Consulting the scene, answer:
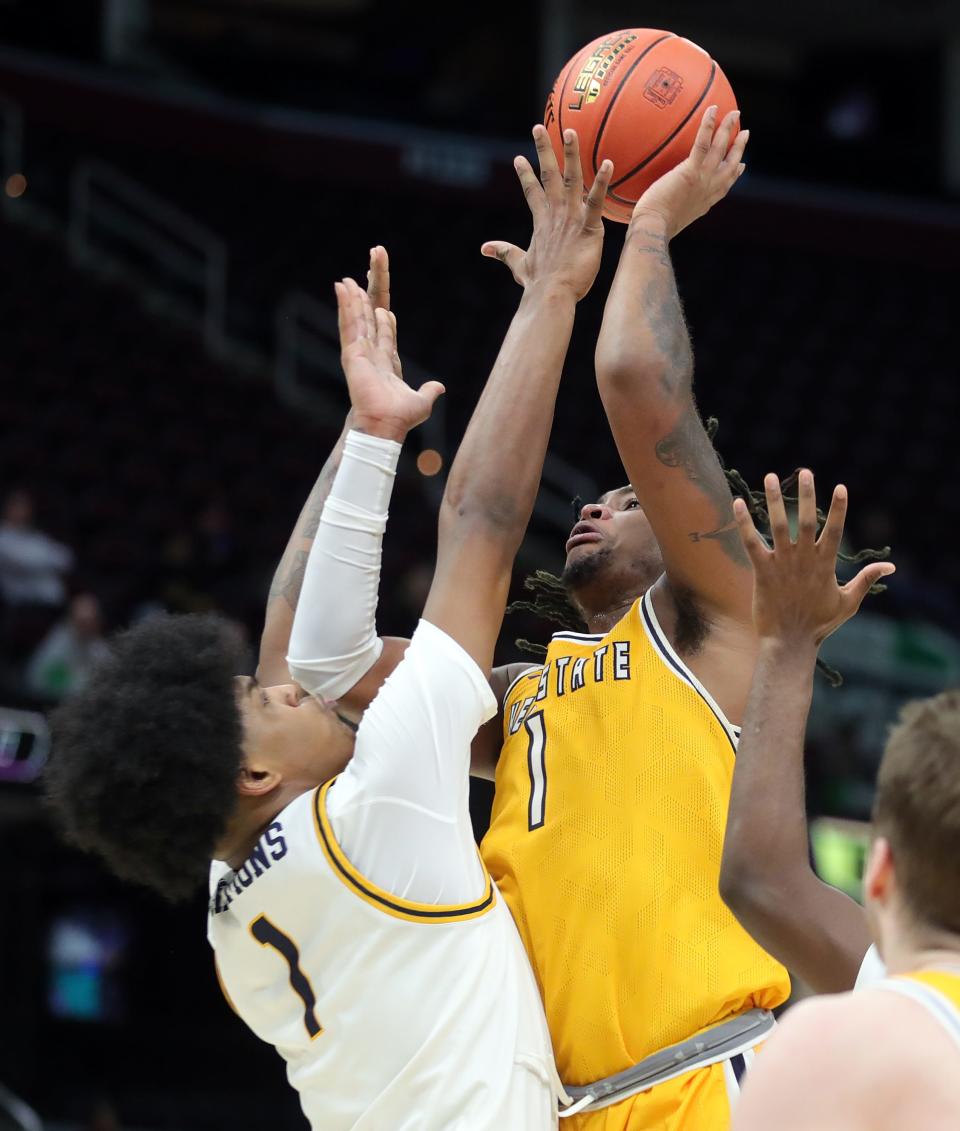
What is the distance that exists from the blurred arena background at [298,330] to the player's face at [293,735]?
5001 millimetres

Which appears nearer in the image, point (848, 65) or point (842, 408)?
point (842, 408)

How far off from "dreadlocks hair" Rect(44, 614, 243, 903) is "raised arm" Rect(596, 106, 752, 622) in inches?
31.7

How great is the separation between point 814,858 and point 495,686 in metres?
5.98

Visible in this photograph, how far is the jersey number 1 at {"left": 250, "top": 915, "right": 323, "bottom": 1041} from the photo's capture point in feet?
8.97

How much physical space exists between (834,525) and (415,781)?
0.78 m

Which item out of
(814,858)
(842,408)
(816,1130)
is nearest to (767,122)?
A: (842,408)

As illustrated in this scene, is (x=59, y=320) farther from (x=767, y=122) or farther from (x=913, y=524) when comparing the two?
(x=767, y=122)

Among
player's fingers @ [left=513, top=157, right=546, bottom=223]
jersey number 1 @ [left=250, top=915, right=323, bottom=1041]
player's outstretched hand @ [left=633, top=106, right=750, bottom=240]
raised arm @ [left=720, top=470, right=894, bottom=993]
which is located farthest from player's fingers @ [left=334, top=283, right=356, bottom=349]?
jersey number 1 @ [left=250, top=915, right=323, bottom=1041]

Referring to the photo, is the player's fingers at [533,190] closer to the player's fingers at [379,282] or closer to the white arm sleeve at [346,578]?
the player's fingers at [379,282]

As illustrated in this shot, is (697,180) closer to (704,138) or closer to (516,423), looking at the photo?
(704,138)

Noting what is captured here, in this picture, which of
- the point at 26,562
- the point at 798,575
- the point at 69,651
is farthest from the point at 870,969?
the point at 26,562

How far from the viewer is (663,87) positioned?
3.38m

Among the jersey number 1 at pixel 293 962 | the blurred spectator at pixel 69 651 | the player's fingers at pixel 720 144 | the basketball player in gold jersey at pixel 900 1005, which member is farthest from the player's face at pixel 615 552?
the blurred spectator at pixel 69 651

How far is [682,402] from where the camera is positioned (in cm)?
292
